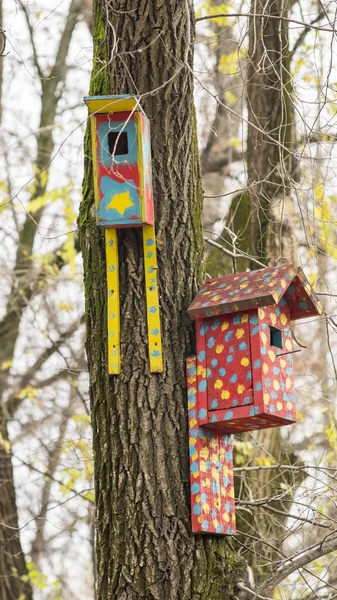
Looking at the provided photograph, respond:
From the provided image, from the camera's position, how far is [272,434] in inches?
224

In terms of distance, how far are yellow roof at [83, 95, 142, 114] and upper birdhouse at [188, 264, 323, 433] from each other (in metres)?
0.69

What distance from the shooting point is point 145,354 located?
10.5 ft

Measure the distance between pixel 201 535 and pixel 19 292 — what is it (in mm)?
4825

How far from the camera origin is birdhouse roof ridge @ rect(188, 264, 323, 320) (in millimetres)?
3102

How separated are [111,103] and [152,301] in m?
0.69

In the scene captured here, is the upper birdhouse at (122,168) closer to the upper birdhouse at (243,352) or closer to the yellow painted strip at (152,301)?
the yellow painted strip at (152,301)

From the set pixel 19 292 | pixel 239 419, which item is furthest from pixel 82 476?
pixel 239 419

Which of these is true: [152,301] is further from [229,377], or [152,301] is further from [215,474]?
[215,474]

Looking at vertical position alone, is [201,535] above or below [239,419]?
below

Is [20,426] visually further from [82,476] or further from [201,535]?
[201,535]

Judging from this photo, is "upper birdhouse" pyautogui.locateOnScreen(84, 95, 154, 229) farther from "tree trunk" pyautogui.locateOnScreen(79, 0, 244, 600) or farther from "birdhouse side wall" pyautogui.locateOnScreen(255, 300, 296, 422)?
"birdhouse side wall" pyautogui.locateOnScreen(255, 300, 296, 422)

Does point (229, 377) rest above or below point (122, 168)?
below

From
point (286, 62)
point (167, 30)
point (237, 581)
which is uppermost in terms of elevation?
point (286, 62)

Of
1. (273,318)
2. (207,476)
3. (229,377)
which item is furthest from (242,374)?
(207,476)
